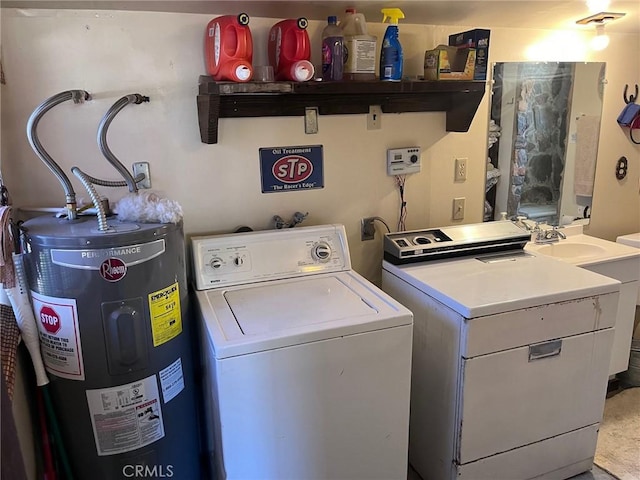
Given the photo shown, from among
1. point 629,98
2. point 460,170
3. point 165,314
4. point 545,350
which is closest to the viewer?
point 165,314

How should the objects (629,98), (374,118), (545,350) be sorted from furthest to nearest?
(629,98) → (374,118) → (545,350)

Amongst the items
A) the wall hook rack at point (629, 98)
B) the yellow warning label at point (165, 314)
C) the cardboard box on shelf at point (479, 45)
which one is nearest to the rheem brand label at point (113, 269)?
the yellow warning label at point (165, 314)

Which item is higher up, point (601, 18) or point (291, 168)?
point (601, 18)

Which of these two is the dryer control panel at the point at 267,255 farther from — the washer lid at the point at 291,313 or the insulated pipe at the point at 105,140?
the insulated pipe at the point at 105,140

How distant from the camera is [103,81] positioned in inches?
70.4

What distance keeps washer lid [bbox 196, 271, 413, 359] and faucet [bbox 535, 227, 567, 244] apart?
1.17 m

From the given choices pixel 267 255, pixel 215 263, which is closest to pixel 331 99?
pixel 267 255

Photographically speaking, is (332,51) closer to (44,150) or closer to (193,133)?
(193,133)

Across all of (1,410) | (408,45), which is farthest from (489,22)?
(1,410)

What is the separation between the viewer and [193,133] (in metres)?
1.94

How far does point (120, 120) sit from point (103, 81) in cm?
15

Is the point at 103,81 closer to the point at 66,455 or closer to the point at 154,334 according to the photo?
the point at 154,334

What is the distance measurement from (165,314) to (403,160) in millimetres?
1291

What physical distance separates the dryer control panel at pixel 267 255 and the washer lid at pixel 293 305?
7cm
